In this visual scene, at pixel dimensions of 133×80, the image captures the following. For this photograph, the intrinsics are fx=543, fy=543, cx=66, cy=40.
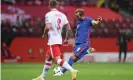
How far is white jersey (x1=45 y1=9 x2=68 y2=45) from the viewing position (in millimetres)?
15391

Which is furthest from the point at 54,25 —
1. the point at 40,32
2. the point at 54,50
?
the point at 40,32

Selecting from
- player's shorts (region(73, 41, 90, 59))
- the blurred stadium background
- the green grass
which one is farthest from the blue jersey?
the blurred stadium background

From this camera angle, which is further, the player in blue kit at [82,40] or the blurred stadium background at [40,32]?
the blurred stadium background at [40,32]

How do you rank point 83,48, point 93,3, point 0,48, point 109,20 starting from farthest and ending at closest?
point 93,3, point 109,20, point 0,48, point 83,48

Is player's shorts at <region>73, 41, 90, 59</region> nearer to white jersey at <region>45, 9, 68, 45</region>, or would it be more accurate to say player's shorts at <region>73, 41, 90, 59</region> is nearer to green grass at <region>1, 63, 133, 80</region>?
→ green grass at <region>1, 63, 133, 80</region>

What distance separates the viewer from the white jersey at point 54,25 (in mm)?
15391

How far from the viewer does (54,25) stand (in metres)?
15.5

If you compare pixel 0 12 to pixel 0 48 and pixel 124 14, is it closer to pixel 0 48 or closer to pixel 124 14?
pixel 0 48

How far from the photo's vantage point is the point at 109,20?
36969 millimetres

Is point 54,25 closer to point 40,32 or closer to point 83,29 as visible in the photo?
point 83,29

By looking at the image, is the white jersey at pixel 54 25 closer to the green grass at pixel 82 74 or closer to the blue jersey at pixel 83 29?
the blue jersey at pixel 83 29


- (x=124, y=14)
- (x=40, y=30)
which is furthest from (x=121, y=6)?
(x=40, y=30)

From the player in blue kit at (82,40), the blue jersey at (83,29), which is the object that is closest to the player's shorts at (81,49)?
the player in blue kit at (82,40)

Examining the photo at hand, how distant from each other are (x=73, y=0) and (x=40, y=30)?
534cm
